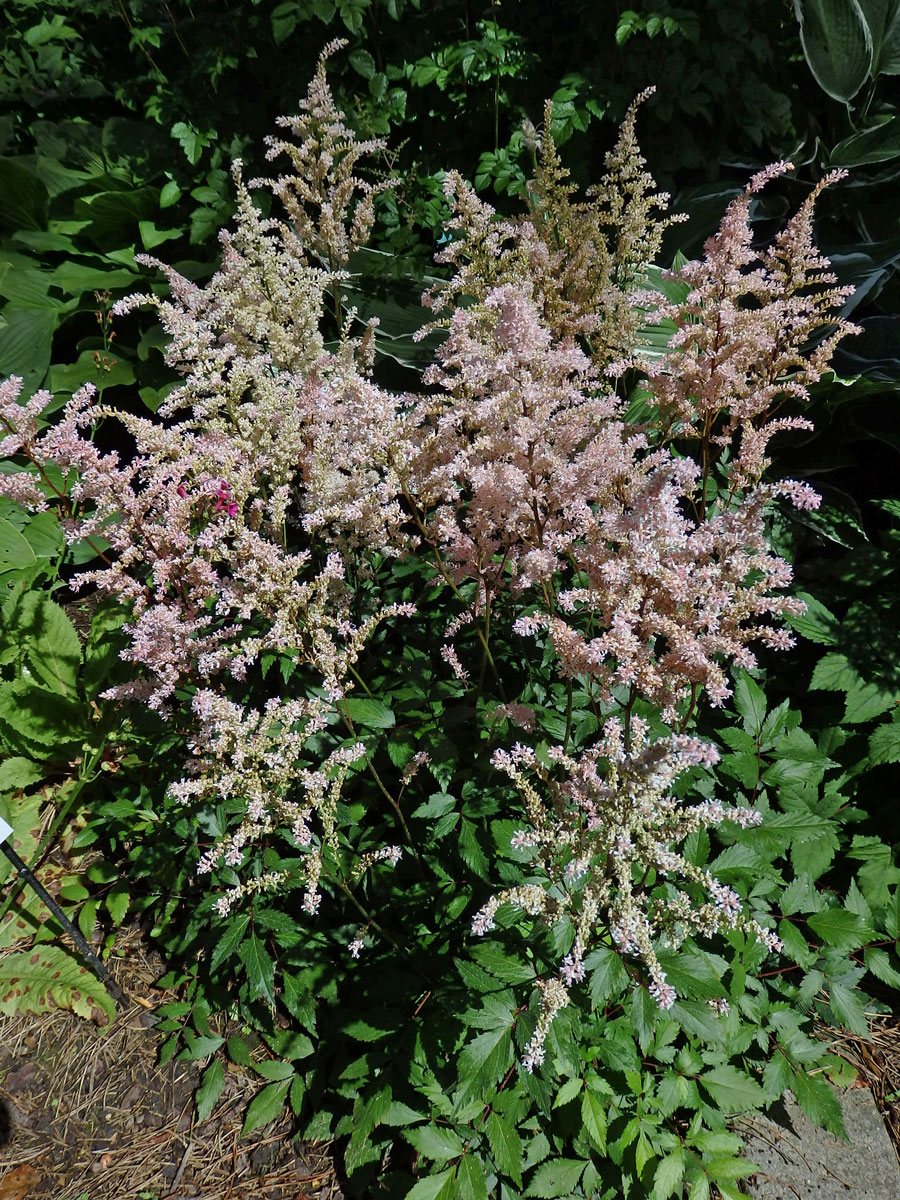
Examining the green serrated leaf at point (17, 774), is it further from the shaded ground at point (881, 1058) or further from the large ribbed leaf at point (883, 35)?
the large ribbed leaf at point (883, 35)

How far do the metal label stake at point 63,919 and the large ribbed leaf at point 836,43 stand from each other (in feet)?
15.1

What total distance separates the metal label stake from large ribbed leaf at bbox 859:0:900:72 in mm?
4836

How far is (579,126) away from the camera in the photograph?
145 inches

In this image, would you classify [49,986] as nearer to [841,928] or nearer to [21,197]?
[841,928]

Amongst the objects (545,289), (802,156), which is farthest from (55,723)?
(802,156)

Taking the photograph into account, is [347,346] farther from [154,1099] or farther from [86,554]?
[154,1099]

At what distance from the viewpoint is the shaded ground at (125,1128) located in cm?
222

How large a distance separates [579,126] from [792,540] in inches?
89.0

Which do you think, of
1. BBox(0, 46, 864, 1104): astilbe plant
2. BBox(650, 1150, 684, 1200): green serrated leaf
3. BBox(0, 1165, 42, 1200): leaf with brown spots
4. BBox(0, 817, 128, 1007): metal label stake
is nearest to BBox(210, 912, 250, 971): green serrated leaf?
BBox(0, 46, 864, 1104): astilbe plant

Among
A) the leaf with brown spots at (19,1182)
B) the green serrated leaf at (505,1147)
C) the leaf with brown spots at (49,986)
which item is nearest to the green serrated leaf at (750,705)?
the green serrated leaf at (505,1147)

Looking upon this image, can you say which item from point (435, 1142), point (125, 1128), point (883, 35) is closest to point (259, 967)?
point (435, 1142)

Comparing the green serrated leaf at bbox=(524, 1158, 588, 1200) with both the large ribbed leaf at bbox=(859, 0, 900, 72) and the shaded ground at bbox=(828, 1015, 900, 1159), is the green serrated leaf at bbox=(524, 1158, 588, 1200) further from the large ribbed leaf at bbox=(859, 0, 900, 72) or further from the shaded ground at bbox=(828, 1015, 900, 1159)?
the large ribbed leaf at bbox=(859, 0, 900, 72)

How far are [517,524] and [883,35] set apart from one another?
3.70m

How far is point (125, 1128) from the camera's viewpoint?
7.79ft
